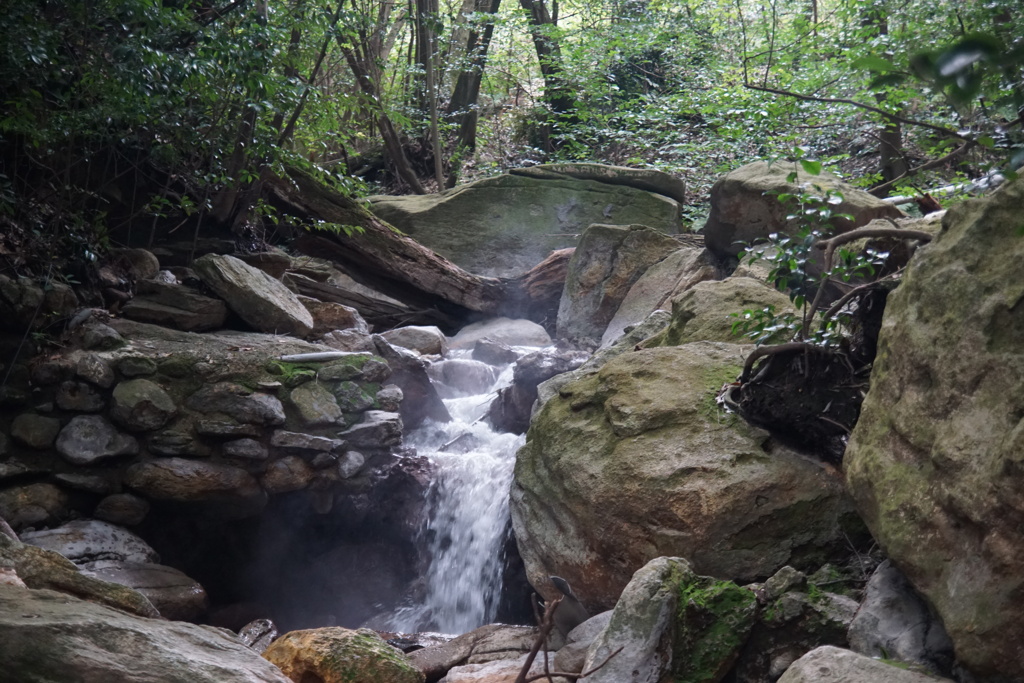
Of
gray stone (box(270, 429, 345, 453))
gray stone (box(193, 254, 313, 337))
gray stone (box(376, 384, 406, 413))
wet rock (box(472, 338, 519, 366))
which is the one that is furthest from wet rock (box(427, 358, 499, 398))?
gray stone (box(270, 429, 345, 453))

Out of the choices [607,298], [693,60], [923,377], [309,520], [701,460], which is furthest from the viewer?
[693,60]

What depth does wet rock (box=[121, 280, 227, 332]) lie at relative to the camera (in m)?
6.00

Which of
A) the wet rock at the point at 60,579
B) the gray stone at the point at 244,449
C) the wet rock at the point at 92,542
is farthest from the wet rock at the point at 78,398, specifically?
the wet rock at the point at 60,579

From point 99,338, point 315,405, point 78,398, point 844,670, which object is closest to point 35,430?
point 78,398

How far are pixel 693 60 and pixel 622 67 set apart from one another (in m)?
1.21

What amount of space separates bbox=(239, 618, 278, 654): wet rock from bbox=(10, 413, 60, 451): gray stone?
1671 millimetres

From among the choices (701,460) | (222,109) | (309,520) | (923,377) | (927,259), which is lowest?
(309,520)

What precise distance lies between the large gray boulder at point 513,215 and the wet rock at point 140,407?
19.5 ft

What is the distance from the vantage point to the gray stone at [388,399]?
5.89 metres

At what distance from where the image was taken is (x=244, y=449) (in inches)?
205

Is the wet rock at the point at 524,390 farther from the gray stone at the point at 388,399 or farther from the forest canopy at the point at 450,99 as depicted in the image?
the forest canopy at the point at 450,99

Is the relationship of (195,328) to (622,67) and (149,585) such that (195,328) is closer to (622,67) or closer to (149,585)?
(149,585)

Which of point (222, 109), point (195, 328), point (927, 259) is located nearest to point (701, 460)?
point (927, 259)

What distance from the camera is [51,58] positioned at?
480 centimetres
